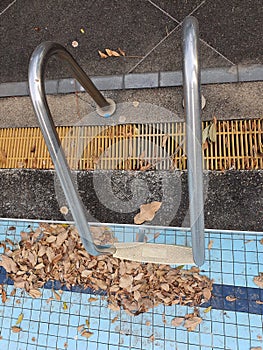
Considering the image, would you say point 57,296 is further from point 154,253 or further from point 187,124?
point 187,124

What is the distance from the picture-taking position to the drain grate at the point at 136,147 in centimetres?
311

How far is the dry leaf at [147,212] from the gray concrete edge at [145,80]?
1229 mm

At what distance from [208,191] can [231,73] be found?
1236 mm

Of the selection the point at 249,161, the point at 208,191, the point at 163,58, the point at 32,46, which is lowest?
the point at 208,191

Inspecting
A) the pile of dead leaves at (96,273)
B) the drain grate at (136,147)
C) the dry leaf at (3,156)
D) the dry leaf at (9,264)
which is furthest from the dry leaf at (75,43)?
the dry leaf at (9,264)

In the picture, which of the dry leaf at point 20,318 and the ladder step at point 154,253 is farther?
the dry leaf at point 20,318

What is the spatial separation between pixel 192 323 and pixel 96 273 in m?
0.96

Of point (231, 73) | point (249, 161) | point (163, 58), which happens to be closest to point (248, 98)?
point (231, 73)

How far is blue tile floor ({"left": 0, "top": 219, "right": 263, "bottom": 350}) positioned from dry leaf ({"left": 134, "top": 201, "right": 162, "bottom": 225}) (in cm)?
20

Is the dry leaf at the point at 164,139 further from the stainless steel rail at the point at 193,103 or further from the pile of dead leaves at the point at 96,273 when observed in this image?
the stainless steel rail at the point at 193,103

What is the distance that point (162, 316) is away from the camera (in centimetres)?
327

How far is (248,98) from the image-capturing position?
330 cm

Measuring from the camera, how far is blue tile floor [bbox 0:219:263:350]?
3.15 metres

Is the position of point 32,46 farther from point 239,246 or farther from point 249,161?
point 239,246
